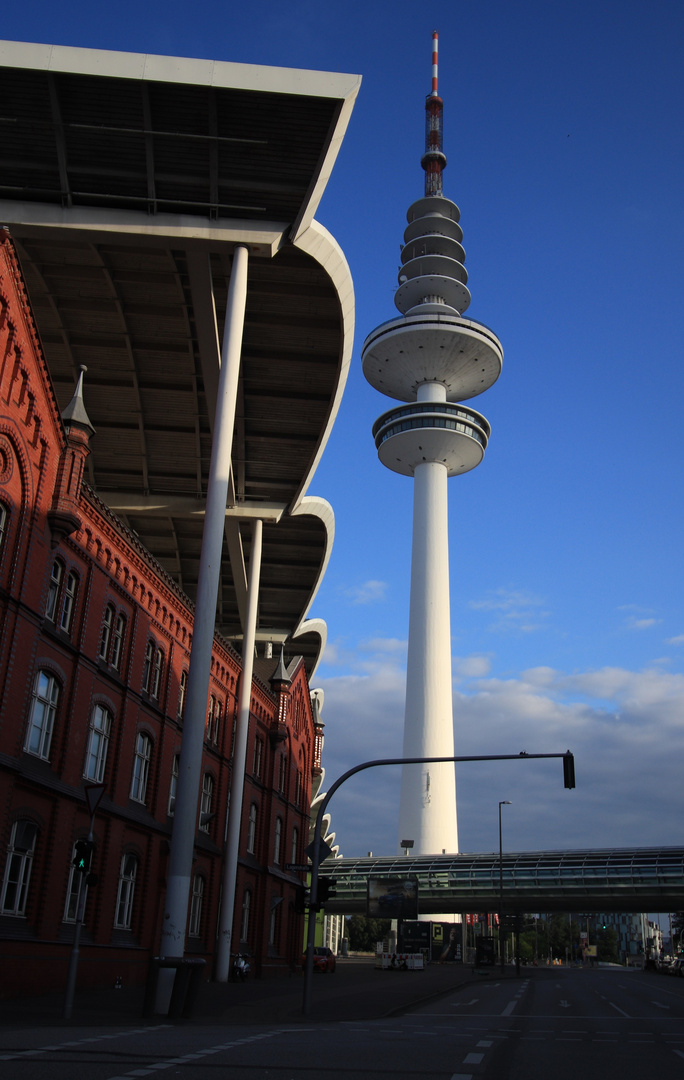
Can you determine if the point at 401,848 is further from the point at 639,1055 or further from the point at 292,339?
the point at 639,1055

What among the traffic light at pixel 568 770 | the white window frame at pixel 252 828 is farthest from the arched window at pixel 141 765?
the traffic light at pixel 568 770

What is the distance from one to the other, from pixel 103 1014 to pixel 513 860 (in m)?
65.6

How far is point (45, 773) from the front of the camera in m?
21.9

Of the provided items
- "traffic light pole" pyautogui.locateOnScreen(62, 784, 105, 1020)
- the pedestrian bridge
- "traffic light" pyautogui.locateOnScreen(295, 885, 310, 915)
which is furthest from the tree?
"traffic light pole" pyautogui.locateOnScreen(62, 784, 105, 1020)

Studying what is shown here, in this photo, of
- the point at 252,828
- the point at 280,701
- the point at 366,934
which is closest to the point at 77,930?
the point at 252,828

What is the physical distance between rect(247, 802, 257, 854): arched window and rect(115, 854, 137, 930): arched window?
12.7 metres

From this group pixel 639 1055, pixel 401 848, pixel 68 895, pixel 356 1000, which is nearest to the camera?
pixel 639 1055

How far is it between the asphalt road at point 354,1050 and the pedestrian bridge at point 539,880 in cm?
5472

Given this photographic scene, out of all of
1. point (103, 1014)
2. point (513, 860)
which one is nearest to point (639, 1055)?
point (103, 1014)

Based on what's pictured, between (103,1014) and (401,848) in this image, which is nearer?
(103,1014)

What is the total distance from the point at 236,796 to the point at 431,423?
2663 inches

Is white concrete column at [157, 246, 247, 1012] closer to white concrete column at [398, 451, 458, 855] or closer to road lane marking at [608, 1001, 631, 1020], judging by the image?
road lane marking at [608, 1001, 631, 1020]

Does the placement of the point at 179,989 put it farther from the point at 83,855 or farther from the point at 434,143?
the point at 434,143

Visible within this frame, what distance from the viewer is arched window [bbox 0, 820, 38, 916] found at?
20.1 metres
